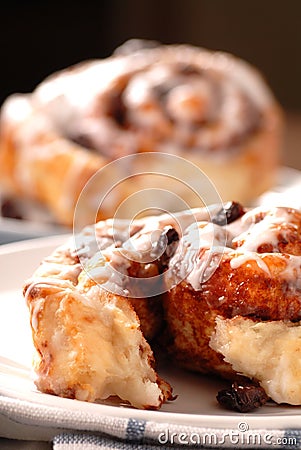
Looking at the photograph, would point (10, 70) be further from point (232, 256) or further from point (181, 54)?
point (232, 256)

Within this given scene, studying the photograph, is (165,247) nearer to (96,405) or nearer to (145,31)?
(96,405)

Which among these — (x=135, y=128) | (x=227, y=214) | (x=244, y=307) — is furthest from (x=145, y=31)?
(x=244, y=307)

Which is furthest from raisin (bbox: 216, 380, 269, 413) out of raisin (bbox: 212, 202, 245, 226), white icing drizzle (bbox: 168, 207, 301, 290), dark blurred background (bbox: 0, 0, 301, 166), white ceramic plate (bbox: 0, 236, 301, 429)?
dark blurred background (bbox: 0, 0, 301, 166)

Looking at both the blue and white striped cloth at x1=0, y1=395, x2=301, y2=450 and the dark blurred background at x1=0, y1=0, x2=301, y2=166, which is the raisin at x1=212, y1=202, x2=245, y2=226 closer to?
the blue and white striped cloth at x1=0, y1=395, x2=301, y2=450

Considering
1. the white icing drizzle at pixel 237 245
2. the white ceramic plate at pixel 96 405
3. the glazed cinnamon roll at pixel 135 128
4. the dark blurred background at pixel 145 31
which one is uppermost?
the white icing drizzle at pixel 237 245

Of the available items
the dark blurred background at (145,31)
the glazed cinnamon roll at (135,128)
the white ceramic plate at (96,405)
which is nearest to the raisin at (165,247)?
the white ceramic plate at (96,405)

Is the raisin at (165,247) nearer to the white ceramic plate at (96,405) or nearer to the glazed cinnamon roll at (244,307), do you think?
the glazed cinnamon roll at (244,307)
